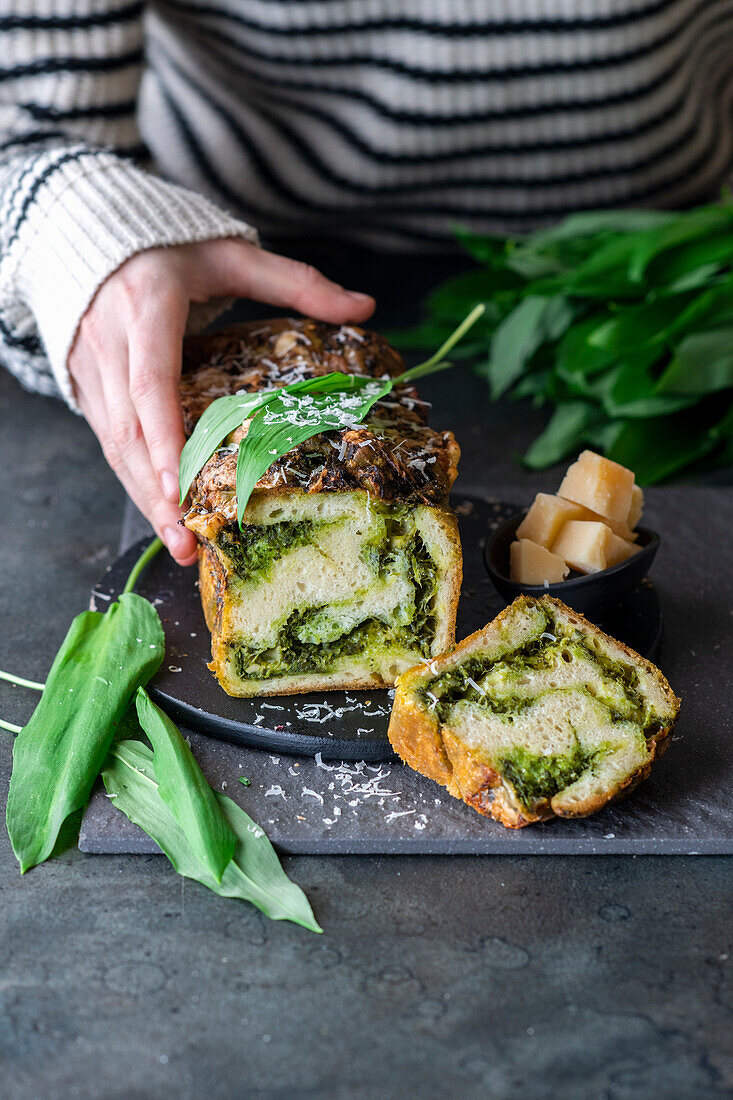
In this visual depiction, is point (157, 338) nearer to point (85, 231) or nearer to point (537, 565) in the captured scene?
point (85, 231)

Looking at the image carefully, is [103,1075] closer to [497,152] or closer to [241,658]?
[241,658]

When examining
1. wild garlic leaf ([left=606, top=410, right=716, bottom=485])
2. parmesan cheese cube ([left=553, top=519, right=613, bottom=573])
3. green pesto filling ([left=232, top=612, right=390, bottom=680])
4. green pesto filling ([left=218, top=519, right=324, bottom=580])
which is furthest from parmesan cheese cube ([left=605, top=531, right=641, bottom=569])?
wild garlic leaf ([left=606, top=410, right=716, bottom=485])

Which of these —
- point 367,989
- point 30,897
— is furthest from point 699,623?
point 30,897

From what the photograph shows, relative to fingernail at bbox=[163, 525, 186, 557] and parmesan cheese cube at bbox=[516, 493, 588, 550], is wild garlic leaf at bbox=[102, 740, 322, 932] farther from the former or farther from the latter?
parmesan cheese cube at bbox=[516, 493, 588, 550]

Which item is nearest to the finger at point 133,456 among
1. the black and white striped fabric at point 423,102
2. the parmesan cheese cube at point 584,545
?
the parmesan cheese cube at point 584,545

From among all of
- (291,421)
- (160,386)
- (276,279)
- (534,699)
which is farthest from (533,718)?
(276,279)

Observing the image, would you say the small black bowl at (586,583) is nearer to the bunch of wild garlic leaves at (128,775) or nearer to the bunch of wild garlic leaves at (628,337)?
the bunch of wild garlic leaves at (128,775)
